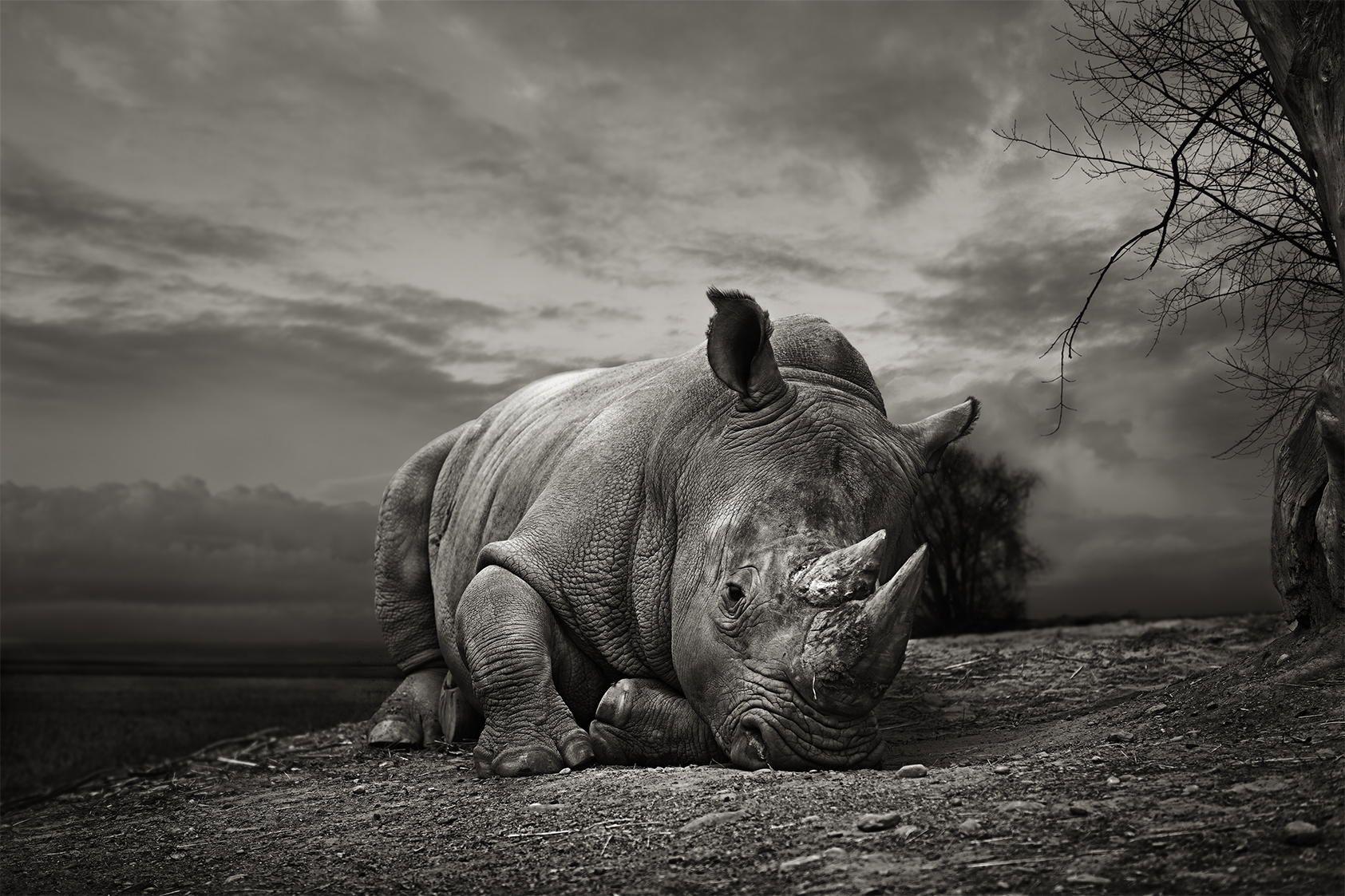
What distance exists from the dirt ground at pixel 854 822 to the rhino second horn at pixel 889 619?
1.41 feet

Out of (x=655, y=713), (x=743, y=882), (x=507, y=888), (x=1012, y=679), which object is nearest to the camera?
(x=743, y=882)

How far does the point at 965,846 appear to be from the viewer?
3.50 m

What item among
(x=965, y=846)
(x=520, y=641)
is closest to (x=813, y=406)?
(x=520, y=641)

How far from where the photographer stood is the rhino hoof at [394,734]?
28.3 ft

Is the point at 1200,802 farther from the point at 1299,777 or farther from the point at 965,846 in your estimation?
the point at 965,846

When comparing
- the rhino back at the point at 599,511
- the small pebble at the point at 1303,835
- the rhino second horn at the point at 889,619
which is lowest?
the small pebble at the point at 1303,835

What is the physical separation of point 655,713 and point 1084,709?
2974mm

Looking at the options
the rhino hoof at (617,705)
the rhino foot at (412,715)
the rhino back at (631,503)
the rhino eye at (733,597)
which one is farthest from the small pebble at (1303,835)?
the rhino foot at (412,715)

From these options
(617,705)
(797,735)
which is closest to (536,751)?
(617,705)

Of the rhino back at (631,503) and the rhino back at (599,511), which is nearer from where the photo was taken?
the rhino back at (631,503)

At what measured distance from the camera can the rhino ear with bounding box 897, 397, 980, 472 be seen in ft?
20.8

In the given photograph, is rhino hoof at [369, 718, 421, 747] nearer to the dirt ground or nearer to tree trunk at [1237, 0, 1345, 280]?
the dirt ground

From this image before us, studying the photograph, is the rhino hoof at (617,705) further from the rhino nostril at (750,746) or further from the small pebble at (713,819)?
the small pebble at (713,819)

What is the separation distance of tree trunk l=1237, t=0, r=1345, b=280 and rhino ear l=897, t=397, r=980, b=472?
1950 millimetres
